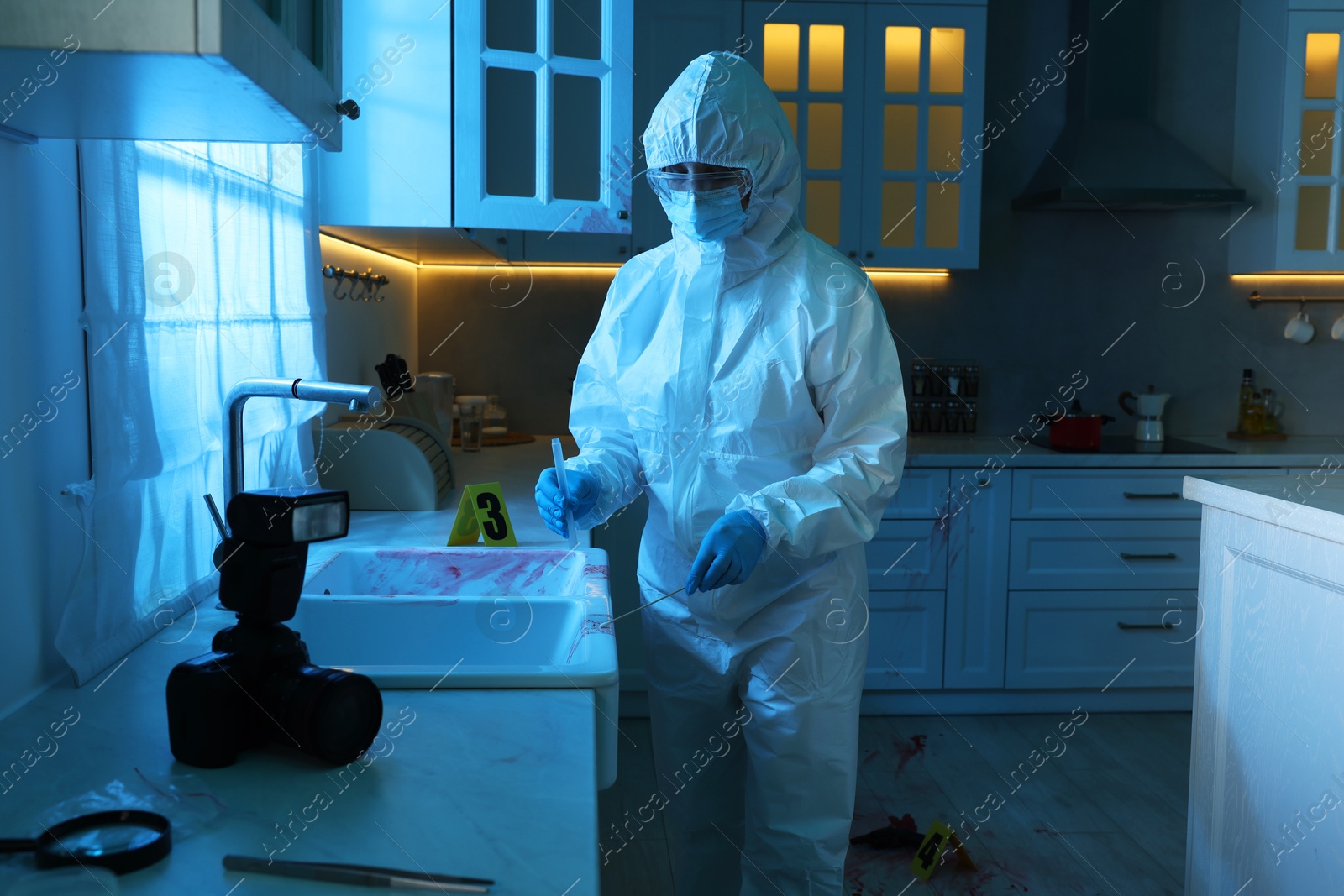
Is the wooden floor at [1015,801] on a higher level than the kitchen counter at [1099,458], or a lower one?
lower

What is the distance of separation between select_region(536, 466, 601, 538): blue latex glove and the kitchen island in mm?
1032

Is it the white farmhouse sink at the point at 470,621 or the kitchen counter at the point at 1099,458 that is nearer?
the white farmhouse sink at the point at 470,621

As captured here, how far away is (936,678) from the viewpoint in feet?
9.65

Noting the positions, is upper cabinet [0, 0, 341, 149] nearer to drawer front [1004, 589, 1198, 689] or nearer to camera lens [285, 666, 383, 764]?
camera lens [285, 666, 383, 764]

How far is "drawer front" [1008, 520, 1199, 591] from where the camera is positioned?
2902 mm

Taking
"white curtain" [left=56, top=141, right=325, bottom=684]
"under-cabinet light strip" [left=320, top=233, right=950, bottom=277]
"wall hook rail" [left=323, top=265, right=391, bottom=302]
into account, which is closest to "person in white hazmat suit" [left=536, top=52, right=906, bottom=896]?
"white curtain" [left=56, top=141, right=325, bottom=684]

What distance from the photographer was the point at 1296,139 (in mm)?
3076

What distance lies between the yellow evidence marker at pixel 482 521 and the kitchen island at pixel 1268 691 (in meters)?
1.18

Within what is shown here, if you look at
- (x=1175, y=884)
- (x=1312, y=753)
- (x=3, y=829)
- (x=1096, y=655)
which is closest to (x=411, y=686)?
(x=3, y=829)

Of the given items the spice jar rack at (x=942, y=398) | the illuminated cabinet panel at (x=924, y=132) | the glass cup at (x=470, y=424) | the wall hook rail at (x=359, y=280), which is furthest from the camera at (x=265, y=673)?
the spice jar rack at (x=942, y=398)

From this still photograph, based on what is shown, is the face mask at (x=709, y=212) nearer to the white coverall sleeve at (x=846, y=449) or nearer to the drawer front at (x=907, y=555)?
the white coverall sleeve at (x=846, y=449)

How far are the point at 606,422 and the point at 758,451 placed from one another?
0.99 ft

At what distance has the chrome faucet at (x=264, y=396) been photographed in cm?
96

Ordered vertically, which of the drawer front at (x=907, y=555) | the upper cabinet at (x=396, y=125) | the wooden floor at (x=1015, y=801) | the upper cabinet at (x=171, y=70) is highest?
the upper cabinet at (x=396, y=125)
